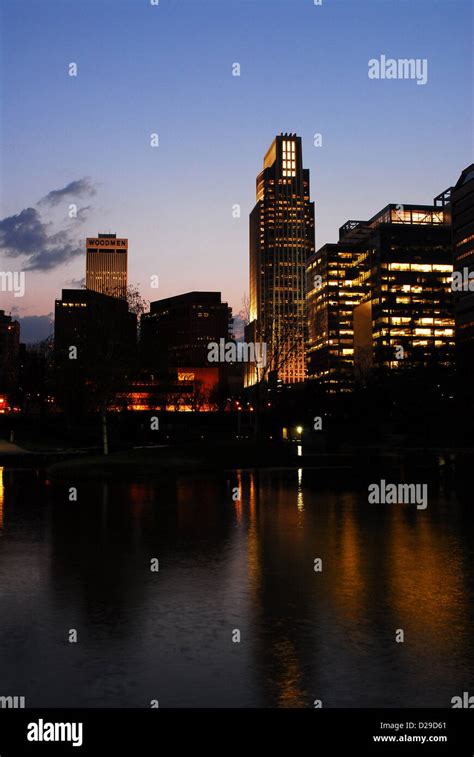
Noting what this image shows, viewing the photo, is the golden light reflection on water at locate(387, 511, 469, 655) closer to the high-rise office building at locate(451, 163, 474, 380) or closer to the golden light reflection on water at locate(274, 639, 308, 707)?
the golden light reflection on water at locate(274, 639, 308, 707)

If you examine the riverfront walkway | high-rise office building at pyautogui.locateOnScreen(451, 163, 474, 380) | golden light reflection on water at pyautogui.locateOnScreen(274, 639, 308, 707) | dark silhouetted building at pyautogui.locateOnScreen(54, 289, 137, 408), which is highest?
high-rise office building at pyautogui.locateOnScreen(451, 163, 474, 380)

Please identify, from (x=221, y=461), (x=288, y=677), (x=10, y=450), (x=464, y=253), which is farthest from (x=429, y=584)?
(x=464, y=253)

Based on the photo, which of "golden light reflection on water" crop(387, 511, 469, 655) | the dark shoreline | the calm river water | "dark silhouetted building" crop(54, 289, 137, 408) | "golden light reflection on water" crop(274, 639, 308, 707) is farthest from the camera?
"dark silhouetted building" crop(54, 289, 137, 408)

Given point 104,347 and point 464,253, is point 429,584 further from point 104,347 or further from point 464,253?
point 464,253

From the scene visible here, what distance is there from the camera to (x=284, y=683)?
24.1 feet

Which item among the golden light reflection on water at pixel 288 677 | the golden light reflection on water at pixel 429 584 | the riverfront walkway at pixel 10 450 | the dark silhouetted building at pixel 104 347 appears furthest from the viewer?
the riverfront walkway at pixel 10 450

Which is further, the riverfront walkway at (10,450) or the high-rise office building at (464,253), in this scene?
the high-rise office building at (464,253)

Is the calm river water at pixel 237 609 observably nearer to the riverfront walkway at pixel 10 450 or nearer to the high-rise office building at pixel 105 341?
the high-rise office building at pixel 105 341

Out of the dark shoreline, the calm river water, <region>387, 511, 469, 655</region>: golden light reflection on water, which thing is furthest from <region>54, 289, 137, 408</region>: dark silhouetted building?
<region>387, 511, 469, 655</region>: golden light reflection on water

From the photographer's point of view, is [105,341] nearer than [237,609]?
No

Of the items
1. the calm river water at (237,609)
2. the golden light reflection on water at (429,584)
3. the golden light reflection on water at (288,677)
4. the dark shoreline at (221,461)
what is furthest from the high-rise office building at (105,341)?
the golden light reflection on water at (288,677)

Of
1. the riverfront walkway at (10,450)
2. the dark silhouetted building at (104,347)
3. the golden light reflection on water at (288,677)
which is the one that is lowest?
the riverfront walkway at (10,450)
